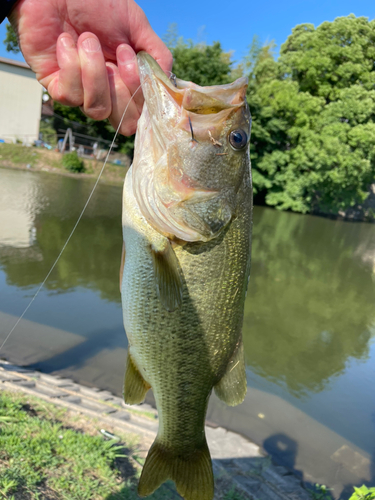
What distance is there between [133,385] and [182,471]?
0.47m

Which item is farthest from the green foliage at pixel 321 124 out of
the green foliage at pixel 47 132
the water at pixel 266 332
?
the green foliage at pixel 47 132

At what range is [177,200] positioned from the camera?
63.8 inches

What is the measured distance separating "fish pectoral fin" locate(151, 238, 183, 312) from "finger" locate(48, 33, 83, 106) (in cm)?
84

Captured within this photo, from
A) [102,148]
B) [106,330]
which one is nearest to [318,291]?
[106,330]

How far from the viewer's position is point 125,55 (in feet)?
5.84

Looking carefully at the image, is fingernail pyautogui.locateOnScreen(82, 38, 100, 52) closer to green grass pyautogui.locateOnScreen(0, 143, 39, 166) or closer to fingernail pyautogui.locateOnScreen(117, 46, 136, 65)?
fingernail pyautogui.locateOnScreen(117, 46, 136, 65)

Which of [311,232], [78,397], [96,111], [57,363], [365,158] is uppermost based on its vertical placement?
[365,158]

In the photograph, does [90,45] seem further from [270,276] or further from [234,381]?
[270,276]

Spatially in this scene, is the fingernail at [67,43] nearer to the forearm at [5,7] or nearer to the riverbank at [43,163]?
the forearm at [5,7]

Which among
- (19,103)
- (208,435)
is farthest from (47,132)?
(208,435)

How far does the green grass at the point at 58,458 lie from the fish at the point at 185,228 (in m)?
1.19

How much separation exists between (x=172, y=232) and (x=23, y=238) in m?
8.91

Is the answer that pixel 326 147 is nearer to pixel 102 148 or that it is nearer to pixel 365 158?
pixel 365 158

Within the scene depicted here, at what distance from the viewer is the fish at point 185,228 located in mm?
1587
